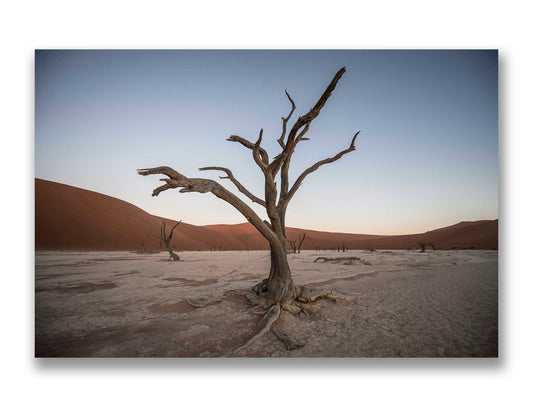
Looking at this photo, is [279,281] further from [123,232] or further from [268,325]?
[123,232]

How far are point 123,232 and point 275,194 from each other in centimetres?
4190

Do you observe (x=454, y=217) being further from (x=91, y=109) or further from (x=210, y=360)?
(x=91, y=109)

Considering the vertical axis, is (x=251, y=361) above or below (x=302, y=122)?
below

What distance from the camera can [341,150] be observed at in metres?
5.71

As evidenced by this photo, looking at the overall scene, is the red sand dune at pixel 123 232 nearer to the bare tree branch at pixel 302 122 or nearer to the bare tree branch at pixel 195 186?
the bare tree branch at pixel 195 186

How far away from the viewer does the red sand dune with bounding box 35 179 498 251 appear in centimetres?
781

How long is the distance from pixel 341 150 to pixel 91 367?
5976 millimetres

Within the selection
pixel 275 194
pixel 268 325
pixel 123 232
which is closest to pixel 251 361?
pixel 268 325

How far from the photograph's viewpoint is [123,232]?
39.7 metres

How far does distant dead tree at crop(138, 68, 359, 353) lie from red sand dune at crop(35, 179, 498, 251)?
2424mm

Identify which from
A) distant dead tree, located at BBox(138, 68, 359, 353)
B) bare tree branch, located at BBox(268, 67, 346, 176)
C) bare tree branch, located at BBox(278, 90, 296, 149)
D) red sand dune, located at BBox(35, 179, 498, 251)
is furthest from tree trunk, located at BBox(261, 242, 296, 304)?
red sand dune, located at BBox(35, 179, 498, 251)

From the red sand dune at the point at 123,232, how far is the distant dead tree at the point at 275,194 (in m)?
2.42

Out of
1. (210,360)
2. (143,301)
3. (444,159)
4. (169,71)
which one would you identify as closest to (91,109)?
(169,71)

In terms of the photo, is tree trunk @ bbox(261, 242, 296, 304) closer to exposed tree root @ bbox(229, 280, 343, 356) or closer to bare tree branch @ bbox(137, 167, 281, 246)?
exposed tree root @ bbox(229, 280, 343, 356)
